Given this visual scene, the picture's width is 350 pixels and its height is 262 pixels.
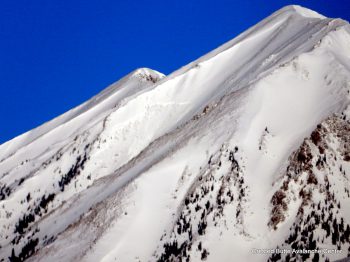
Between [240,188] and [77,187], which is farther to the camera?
[77,187]

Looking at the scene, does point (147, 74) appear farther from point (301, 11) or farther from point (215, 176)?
point (215, 176)

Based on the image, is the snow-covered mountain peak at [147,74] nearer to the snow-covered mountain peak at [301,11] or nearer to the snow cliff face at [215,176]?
the snow-covered mountain peak at [301,11]

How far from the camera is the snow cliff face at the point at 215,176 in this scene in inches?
1977

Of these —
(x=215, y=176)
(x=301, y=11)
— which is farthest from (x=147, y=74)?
(x=215, y=176)

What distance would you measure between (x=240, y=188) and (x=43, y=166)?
142 feet

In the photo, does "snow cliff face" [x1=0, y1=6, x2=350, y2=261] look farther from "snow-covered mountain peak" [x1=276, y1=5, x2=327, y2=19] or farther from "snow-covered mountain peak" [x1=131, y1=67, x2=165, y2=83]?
"snow-covered mountain peak" [x1=131, y1=67, x2=165, y2=83]

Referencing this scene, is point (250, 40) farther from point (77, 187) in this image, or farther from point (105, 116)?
point (77, 187)

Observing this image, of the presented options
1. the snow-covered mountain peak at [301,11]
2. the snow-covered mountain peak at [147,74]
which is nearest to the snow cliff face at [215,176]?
the snow-covered mountain peak at [301,11]

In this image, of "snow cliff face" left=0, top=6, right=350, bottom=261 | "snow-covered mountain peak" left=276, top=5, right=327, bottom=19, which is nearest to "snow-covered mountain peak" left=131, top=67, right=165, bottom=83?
"snow-covered mountain peak" left=276, top=5, right=327, bottom=19

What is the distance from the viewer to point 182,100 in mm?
89000

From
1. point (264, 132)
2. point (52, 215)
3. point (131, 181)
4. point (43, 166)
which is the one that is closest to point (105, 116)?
point (43, 166)

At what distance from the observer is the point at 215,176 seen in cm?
5575

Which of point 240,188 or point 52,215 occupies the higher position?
point 52,215

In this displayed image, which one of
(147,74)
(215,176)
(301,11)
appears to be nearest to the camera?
(215,176)
